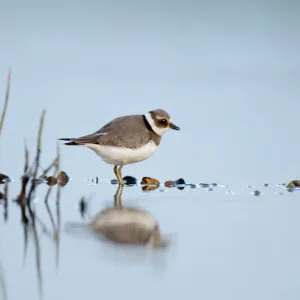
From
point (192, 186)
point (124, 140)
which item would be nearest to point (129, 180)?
point (124, 140)

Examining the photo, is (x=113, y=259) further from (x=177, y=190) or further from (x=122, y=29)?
(x=122, y=29)

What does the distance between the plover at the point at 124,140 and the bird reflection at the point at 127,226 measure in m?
1.39

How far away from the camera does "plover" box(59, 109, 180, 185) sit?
8.20m

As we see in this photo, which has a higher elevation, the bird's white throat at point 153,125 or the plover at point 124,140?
the bird's white throat at point 153,125

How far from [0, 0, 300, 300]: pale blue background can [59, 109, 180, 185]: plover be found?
370 millimetres

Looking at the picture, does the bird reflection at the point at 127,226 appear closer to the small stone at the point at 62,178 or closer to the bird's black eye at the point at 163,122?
the small stone at the point at 62,178

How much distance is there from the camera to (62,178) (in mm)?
8148

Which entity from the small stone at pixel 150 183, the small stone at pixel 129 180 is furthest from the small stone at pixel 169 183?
the small stone at pixel 129 180

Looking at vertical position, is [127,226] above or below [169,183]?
below

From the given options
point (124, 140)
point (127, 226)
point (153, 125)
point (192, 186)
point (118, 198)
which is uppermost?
point (153, 125)

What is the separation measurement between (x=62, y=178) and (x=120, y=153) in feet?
1.93

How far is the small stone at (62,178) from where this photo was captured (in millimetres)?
8062

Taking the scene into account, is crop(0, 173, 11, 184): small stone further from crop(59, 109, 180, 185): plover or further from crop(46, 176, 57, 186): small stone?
crop(59, 109, 180, 185): plover

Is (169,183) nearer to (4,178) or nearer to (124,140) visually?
(124,140)
